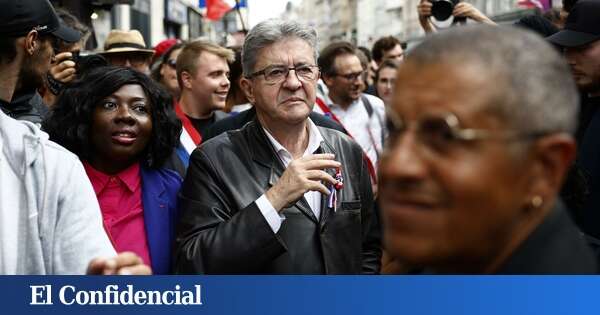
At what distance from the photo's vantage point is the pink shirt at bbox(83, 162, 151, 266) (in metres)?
3.73

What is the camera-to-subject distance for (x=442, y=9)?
6.07 meters

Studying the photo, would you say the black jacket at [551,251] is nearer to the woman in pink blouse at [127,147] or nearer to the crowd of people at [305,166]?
the crowd of people at [305,166]

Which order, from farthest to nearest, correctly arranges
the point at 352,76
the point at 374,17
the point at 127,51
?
1. the point at 374,17
2. the point at 127,51
3. the point at 352,76

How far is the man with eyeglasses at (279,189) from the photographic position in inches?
130

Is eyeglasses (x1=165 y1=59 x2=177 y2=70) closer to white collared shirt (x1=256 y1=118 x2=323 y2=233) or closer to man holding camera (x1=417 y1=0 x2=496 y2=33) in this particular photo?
man holding camera (x1=417 y1=0 x2=496 y2=33)

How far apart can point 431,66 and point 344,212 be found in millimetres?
2088

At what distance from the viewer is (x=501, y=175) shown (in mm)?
1467

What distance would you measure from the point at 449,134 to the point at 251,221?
1.90 metres

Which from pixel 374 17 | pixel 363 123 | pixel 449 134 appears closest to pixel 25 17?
pixel 449 134

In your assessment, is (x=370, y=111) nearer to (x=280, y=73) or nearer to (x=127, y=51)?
(x=127, y=51)

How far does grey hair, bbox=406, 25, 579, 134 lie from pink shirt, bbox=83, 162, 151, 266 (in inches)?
93.3

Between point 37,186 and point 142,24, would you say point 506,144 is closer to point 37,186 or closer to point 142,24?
point 37,186

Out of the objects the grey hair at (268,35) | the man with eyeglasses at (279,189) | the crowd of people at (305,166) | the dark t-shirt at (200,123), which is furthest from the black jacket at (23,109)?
the dark t-shirt at (200,123)

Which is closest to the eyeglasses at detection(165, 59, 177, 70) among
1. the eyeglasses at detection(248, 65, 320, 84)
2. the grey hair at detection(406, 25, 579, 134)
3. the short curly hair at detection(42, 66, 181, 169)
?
the short curly hair at detection(42, 66, 181, 169)
